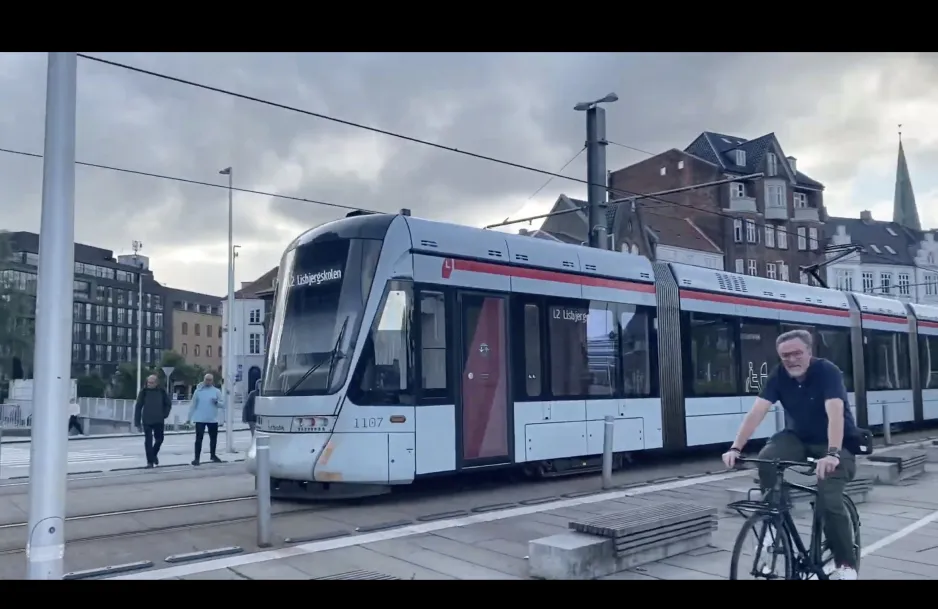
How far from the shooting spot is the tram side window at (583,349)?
461 inches

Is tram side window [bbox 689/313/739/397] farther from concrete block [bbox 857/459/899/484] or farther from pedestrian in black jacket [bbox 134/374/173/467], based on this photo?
pedestrian in black jacket [bbox 134/374/173/467]

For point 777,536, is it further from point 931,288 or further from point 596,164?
point 931,288

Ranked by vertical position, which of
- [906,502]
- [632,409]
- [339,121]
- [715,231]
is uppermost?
[715,231]

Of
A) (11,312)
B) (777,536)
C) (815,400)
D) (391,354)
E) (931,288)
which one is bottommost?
(777,536)

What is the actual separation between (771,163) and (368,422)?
5028 centimetres

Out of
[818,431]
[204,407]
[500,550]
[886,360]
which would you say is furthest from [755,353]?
[818,431]

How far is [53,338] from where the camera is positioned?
5781 millimetres

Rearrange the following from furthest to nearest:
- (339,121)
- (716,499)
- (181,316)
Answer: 1. (181,316)
2. (339,121)
3. (716,499)

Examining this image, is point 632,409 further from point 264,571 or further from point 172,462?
point 172,462

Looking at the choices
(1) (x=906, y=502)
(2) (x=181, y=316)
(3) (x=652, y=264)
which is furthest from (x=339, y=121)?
(2) (x=181, y=316)

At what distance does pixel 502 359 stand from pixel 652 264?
4.46m

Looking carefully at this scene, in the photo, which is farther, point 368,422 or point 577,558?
point 368,422

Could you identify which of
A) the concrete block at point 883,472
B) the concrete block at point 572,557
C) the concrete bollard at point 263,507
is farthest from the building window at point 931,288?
the concrete bollard at point 263,507

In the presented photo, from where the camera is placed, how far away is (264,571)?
21.7ft
